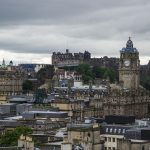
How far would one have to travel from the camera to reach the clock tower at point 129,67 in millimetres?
186375

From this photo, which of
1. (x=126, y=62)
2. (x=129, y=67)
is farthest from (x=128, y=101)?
(x=129, y=67)

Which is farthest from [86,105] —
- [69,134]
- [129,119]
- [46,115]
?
[69,134]

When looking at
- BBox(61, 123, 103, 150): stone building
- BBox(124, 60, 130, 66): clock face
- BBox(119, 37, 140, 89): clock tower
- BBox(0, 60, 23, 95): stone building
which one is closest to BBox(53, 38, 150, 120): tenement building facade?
BBox(119, 37, 140, 89): clock tower

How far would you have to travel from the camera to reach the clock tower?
186375 millimetres

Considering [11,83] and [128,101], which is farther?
[11,83]

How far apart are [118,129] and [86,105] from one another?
58.4 meters

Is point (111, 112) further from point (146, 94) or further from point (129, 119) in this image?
point (129, 119)

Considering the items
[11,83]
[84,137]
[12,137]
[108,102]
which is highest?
[11,83]

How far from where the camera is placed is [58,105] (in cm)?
13338

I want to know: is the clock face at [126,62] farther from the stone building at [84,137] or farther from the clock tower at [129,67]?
the stone building at [84,137]

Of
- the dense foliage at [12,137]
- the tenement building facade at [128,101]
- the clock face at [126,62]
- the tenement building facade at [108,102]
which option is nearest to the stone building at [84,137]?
the dense foliage at [12,137]

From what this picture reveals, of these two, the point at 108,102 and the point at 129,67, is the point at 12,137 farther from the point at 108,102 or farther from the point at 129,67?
the point at 129,67

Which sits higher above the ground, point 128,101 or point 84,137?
point 128,101

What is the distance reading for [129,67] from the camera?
187 m
